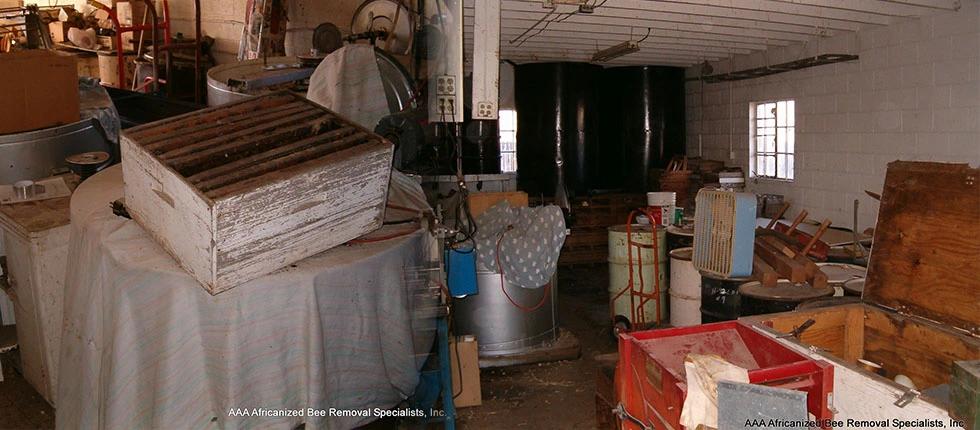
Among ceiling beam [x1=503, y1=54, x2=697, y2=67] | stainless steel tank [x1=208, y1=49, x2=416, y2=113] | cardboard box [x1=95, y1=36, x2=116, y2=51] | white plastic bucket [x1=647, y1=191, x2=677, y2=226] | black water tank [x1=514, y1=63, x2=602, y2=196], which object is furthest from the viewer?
cardboard box [x1=95, y1=36, x2=116, y2=51]

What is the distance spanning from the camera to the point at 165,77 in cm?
840

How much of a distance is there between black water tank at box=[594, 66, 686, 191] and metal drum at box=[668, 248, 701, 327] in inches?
158

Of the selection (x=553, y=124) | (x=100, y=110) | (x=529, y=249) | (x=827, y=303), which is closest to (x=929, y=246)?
(x=827, y=303)

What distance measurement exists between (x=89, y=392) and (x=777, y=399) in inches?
103

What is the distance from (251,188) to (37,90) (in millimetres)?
3403

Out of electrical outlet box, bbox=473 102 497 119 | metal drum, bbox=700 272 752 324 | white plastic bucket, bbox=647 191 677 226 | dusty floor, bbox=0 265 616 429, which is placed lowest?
dusty floor, bbox=0 265 616 429

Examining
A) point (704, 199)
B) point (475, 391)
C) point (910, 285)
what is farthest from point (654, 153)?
point (910, 285)

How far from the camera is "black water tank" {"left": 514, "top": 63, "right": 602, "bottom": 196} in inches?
323

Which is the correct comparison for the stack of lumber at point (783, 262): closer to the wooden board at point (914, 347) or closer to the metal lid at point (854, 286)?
the metal lid at point (854, 286)

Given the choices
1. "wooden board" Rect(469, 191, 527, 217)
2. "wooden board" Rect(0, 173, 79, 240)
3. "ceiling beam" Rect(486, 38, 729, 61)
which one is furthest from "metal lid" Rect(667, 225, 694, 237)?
"wooden board" Rect(0, 173, 79, 240)

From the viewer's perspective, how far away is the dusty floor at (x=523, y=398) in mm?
3586

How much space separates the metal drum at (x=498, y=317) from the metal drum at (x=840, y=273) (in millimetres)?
1851

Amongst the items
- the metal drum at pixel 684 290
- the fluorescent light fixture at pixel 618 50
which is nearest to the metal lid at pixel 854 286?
the metal drum at pixel 684 290

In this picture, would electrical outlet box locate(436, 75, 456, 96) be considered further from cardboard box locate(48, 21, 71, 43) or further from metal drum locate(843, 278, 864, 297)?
cardboard box locate(48, 21, 71, 43)
